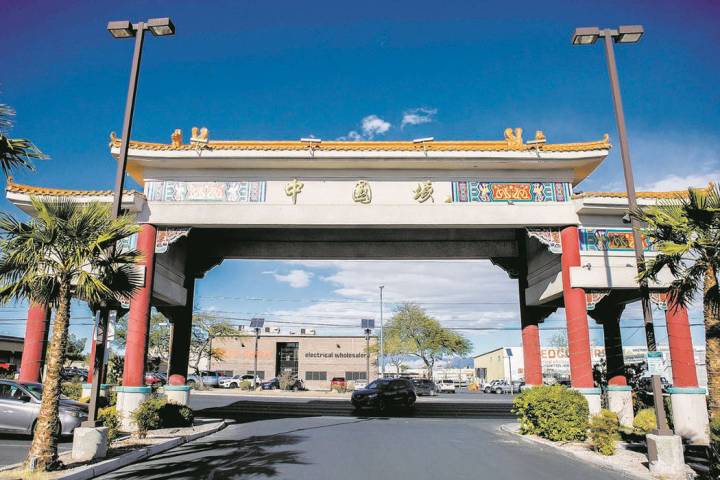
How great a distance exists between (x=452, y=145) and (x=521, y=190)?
2718mm

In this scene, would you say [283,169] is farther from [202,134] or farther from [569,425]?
[569,425]

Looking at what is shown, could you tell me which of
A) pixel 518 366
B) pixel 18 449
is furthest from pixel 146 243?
pixel 518 366

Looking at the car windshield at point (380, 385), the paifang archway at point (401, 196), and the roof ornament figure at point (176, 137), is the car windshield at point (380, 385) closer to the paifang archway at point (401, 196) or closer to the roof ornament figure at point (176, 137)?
the paifang archway at point (401, 196)

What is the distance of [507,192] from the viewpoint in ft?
51.6

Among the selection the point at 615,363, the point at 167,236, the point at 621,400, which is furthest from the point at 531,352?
the point at 167,236

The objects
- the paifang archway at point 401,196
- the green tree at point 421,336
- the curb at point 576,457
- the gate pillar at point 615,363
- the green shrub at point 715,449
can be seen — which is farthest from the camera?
the green tree at point 421,336

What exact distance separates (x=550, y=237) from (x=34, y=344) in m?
16.6

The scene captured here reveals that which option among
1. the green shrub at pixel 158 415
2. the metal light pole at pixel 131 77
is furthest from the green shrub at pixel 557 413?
the metal light pole at pixel 131 77

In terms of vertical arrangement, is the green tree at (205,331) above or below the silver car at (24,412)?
above

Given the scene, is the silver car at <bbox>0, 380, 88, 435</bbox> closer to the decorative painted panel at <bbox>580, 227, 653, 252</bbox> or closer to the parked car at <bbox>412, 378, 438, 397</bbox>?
the decorative painted panel at <bbox>580, 227, 653, 252</bbox>

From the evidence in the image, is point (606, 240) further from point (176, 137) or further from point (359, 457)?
point (176, 137)

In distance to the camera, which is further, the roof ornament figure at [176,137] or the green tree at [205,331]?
the green tree at [205,331]

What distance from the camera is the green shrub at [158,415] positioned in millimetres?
12047

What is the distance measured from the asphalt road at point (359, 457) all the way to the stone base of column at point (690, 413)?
15.3 ft
